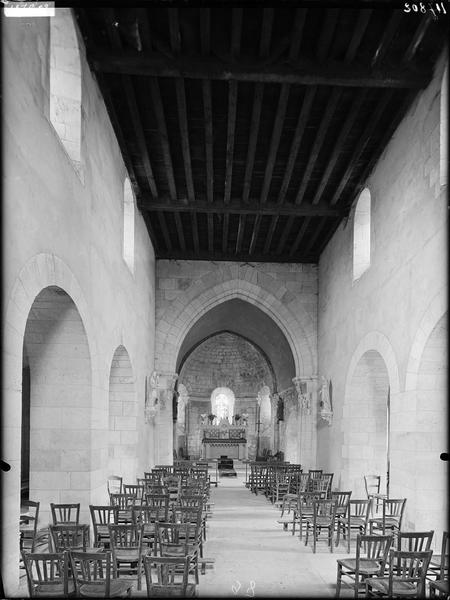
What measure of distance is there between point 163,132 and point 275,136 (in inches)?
77.5

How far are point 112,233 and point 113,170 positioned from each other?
3.81 ft

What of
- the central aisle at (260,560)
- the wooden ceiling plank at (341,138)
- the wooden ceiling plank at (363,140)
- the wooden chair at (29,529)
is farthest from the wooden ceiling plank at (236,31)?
the central aisle at (260,560)

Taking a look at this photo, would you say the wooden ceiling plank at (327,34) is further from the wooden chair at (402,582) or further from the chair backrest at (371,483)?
the chair backrest at (371,483)

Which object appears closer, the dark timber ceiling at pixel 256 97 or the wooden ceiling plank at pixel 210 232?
the dark timber ceiling at pixel 256 97

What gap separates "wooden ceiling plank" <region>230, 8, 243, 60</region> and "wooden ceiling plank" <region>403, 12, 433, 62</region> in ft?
7.86

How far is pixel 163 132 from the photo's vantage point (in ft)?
41.0

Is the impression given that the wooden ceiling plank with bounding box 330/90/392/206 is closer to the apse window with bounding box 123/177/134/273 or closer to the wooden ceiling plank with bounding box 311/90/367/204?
the wooden ceiling plank with bounding box 311/90/367/204

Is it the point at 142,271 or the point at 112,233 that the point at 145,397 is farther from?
the point at 112,233

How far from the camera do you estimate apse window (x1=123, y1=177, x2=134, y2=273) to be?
14.9 meters

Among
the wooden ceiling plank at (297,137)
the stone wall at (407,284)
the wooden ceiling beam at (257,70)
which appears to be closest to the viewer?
the wooden ceiling beam at (257,70)

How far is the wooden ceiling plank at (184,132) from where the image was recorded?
36.0 ft

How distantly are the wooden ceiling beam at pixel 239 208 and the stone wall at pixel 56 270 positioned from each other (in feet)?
5.38

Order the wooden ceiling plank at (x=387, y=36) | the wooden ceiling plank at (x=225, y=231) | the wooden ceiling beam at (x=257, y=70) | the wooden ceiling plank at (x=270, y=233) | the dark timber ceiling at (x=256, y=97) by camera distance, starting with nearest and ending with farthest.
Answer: the wooden ceiling plank at (x=387, y=36)
the dark timber ceiling at (x=256, y=97)
the wooden ceiling beam at (x=257, y=70)
the wooden ceiling plank at (x=270, y=233)
the wooden ceiling plank at (x=225, y=231)

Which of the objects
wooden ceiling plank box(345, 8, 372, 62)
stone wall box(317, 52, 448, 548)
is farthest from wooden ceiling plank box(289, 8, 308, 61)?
stone wall box(317, 52, 448, 548)
